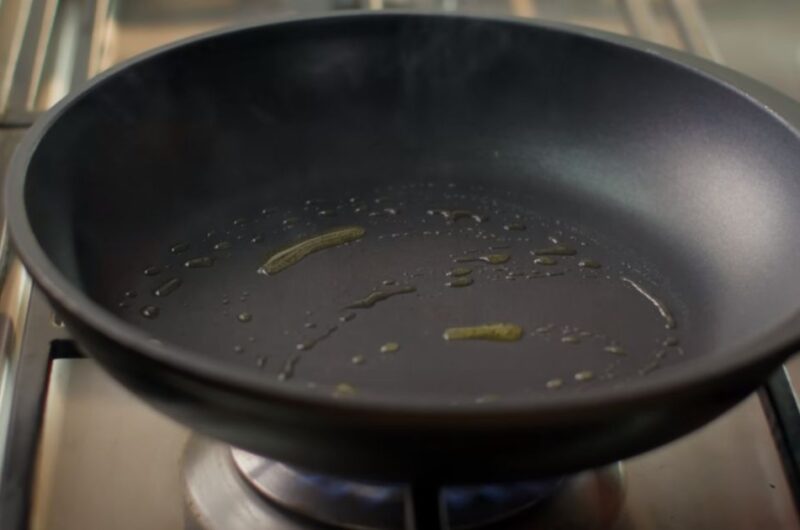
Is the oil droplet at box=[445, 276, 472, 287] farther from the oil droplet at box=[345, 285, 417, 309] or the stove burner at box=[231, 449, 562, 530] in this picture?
the stove burner at box=[231, 449, 562, 530]

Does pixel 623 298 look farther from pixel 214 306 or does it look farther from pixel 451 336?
pixel 214 306

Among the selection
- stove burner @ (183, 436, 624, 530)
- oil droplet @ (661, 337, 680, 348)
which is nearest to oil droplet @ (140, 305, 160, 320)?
stove burner @ (183, 436, 624, 530)

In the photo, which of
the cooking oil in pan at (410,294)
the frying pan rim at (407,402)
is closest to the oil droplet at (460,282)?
the cooking oil in pan at (410,294)

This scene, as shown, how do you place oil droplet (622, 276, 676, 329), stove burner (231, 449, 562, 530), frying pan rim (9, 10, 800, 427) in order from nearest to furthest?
1. frying pan rim (9, 10, 800, 427)
2. stove burner (231, 449, 562, 530)
3. oil droplet (622, 276, 676, 329)

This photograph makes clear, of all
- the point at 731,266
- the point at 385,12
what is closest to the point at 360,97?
the point at 385,12

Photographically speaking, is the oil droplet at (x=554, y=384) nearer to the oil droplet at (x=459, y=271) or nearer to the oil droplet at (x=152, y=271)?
the oil droplet at (x=459, y=271)

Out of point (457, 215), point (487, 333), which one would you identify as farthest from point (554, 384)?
point (457, 215)
